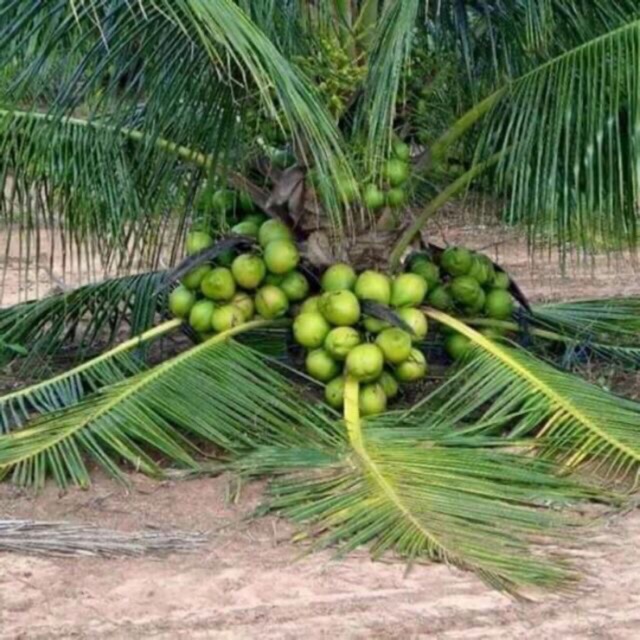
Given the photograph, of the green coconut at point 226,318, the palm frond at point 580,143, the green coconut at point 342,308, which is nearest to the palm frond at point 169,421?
the green coconut at point 226,318

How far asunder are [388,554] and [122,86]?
68.7 inches

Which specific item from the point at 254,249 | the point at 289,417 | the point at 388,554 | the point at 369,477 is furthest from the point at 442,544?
the point at 254,249

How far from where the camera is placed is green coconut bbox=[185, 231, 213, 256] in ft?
15.2

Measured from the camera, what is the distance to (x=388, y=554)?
339cm

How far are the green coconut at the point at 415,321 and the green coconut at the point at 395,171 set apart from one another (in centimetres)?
40

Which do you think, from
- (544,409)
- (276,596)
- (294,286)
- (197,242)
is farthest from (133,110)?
(276,596)

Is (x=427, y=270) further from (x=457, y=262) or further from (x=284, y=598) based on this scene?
(x=284, y=598)

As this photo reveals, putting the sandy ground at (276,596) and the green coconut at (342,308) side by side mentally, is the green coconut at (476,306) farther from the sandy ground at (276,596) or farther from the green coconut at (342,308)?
the sandy ground at (276,596)

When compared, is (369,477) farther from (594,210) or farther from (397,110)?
(397,110)

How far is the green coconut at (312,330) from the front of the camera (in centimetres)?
433

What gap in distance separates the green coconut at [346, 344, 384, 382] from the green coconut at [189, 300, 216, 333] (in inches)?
20.7

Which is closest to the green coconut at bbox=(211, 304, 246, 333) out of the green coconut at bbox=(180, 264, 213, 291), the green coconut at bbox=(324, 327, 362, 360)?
the green coconut at bbox=(180, 264, 213, 291)

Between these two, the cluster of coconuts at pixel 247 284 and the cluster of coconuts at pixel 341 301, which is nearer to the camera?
the cluster of coconuts at pixel 341 301

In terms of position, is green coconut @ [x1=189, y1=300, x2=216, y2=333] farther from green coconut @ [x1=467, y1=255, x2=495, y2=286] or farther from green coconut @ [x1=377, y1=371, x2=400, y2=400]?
green coconut @ [x1=467, y1=255, x2=495, y2=286]
